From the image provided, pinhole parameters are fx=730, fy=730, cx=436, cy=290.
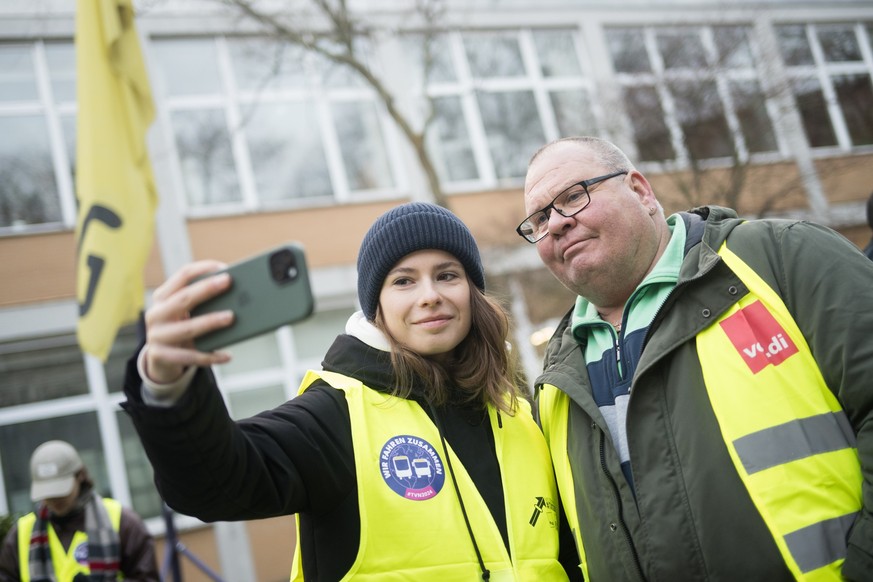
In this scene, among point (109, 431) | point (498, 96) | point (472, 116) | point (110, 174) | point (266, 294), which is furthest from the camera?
point (498, 96)

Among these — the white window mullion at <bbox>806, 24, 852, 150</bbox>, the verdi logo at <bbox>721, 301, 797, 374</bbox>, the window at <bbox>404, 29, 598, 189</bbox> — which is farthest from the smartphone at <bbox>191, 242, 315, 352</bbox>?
the white window mullion at <bbox>806, 24, 852, 150</bbox>

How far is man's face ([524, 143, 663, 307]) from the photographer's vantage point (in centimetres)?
237

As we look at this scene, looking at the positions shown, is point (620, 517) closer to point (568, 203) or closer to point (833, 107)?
point (568, 203)

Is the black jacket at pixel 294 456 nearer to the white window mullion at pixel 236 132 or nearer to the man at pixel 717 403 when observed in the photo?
the man at pixel 717 403

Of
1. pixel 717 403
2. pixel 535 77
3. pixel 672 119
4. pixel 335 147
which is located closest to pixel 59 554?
pixel 717 403

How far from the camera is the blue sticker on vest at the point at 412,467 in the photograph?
189 cm

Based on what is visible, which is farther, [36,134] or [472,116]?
[472,116]

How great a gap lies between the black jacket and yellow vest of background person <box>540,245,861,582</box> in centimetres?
66

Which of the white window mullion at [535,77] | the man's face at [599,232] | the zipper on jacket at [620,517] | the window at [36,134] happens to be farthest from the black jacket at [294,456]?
the white window mullion at [535,77]

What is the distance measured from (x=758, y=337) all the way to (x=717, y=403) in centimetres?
21

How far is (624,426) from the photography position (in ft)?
7.00

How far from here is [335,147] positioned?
1215cm

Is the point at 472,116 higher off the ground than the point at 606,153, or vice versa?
the point at 472,116

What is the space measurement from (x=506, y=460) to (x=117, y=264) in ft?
7.28
